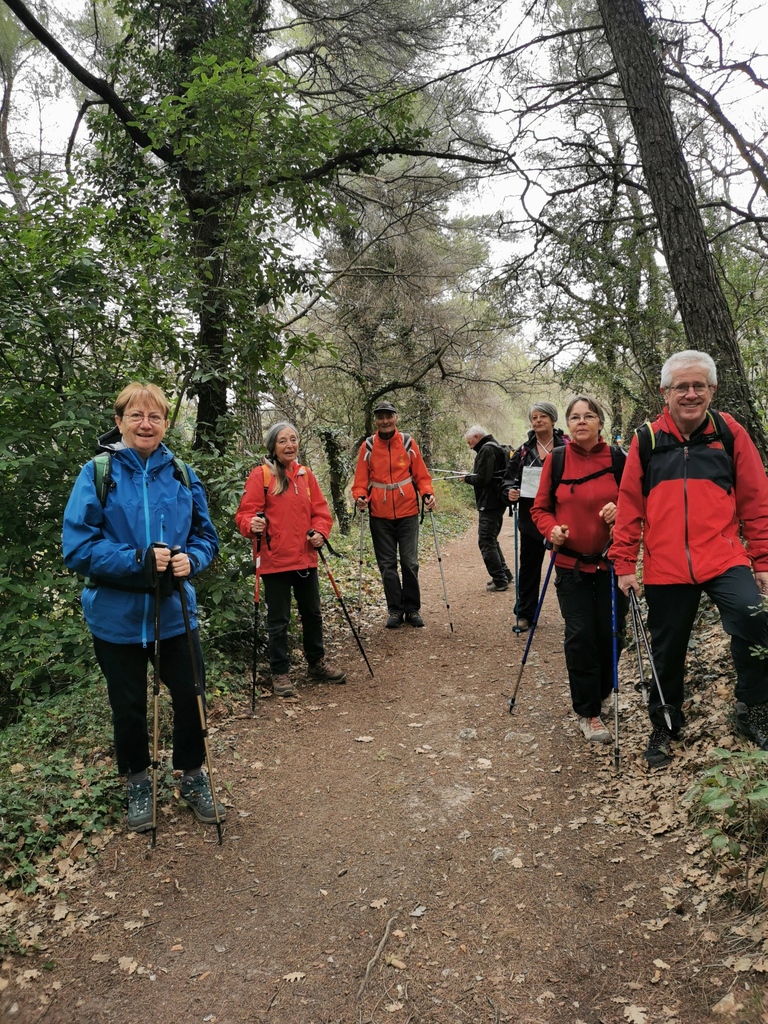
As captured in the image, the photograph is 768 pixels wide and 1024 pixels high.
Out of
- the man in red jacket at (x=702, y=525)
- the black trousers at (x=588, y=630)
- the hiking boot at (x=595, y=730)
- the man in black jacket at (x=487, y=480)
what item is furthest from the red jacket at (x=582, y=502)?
the man in black jacket at (x=487, y=480)

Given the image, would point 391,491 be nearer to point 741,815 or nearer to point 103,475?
point 103,475

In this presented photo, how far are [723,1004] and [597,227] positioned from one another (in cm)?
772

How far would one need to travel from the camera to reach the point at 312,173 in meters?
7.44

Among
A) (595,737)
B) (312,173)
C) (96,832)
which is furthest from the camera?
(312,173)

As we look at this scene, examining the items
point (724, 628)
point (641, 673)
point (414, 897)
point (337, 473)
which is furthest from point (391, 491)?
point (337, 473)

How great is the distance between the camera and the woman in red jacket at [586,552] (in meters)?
4.38

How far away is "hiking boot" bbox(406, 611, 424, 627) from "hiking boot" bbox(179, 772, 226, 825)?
3.95 metres

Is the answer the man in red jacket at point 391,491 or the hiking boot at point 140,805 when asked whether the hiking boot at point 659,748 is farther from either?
the man in red jacket at point 391,491

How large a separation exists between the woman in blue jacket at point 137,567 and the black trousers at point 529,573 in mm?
3956

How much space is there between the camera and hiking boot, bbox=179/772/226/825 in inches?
148

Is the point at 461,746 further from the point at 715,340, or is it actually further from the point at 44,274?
the point at 44,274

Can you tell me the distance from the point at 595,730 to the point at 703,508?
182 cm

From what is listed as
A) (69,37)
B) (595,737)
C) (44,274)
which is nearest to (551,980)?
(595,737)

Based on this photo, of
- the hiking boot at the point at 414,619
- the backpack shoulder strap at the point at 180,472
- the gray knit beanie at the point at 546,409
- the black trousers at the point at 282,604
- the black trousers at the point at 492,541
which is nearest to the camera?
the backpack shoulder strap at the point at 180,472
